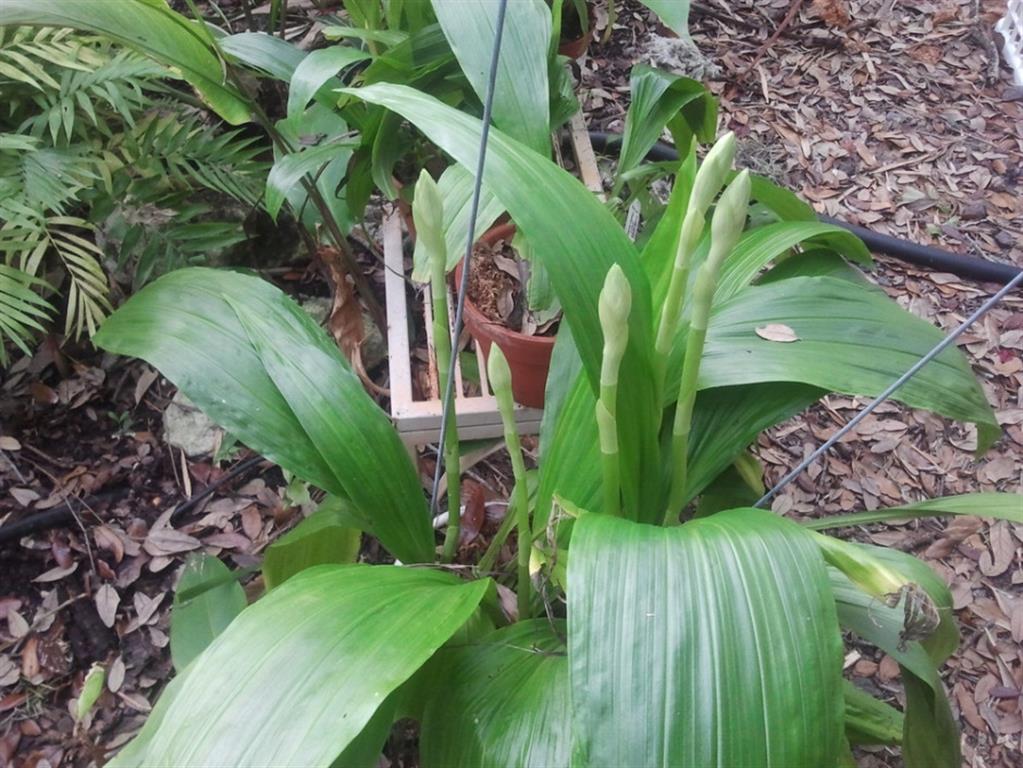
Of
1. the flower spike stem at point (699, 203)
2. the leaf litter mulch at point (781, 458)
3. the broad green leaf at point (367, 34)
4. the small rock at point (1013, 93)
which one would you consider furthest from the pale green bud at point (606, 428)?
the small rock at point (1013, 93)

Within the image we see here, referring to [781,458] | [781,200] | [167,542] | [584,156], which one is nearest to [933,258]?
[781,458]

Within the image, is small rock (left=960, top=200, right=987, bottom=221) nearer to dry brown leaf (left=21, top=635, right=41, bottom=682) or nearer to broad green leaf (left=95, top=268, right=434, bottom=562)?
broad green leaf (left=95, top=268, right=434, bottom=562)

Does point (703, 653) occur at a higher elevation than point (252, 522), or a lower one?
higher

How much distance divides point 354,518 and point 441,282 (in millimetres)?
312

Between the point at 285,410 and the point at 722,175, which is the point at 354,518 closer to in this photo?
the point at 285,410

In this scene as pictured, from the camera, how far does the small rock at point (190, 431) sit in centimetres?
139

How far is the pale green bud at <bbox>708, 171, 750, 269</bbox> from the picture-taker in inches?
21.5

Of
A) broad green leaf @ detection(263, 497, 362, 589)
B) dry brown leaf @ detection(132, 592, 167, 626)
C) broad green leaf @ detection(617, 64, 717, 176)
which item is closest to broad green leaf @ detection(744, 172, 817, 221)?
broad green leaf @ detection(617, 64, 717, 176)

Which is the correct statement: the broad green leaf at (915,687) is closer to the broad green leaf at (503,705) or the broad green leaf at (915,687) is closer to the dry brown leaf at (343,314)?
the broad green leaf at (503,705)

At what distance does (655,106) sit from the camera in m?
1.09

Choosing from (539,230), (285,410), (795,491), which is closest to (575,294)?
(539,230)

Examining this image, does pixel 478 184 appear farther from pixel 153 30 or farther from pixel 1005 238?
pixel 1005 238

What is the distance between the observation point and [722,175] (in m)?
0.57

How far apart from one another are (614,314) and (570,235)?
7.1 inches
